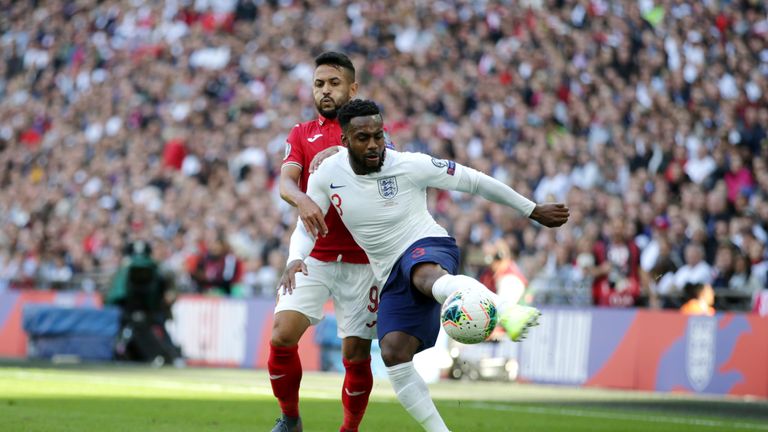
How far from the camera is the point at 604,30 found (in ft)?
69.9

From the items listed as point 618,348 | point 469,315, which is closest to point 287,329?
point 469,315

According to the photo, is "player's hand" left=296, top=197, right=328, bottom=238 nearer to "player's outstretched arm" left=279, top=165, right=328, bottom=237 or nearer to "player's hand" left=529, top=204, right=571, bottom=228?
"player's outstretched arm" left=279, top=165, right=328, bottom=237

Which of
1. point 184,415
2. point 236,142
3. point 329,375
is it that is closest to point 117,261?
point 236,142

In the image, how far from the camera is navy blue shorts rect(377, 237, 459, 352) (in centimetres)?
796

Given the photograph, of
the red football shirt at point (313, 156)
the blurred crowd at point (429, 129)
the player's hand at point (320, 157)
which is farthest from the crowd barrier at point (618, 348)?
the player's hand at point (320, 157)

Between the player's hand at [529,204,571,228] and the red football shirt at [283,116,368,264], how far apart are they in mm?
1298

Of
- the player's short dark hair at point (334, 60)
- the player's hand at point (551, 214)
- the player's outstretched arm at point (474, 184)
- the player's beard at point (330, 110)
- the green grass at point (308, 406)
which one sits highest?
the player's short dark hair at point (334, 60)

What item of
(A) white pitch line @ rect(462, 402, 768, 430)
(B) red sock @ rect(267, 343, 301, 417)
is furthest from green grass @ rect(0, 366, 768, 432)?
(B) red sock @ rect(267, 343, 301, 417)

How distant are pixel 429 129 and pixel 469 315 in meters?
14.4

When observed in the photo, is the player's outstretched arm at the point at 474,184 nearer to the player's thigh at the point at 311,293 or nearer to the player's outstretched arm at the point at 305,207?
the player's outstretched arm at the point at 305,207

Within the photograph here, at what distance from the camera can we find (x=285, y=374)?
8.76 m

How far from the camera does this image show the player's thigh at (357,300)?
28.9 feet

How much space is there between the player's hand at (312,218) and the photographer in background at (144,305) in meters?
12.6

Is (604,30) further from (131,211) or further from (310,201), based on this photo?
(310,201)
